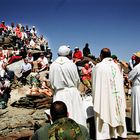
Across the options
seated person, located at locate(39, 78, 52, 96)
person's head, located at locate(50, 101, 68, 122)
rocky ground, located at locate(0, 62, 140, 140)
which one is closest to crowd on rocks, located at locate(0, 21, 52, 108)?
seated person, located at locate(39, 78, 52, 96)

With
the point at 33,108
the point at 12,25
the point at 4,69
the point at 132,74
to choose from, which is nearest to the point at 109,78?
the point at 132,74

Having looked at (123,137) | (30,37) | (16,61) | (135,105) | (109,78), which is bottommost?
(123,137)

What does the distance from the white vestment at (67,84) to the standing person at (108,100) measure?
56cm

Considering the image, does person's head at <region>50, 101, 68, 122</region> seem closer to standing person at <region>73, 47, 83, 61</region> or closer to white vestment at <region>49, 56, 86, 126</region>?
white vestment at <region>49, 56, 86, 126</region>

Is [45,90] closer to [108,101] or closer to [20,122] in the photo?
[20,122]

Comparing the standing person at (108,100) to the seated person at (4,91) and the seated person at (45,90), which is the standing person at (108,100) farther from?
the seated person at (4,91)

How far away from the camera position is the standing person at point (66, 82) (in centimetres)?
852

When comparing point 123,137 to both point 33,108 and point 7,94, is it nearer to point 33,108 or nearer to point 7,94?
point 33,108

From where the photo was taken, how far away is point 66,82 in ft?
28.1

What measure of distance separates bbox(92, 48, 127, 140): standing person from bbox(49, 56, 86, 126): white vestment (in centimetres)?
56

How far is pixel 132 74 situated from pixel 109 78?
1.27m

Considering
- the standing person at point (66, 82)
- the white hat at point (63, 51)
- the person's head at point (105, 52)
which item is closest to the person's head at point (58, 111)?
the standing person at point (66, 82)

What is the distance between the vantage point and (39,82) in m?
19.9

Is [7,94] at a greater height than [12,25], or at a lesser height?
lesser
